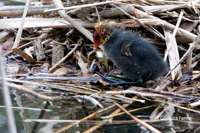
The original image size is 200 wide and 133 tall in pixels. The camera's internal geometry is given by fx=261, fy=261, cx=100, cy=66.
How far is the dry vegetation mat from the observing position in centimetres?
278

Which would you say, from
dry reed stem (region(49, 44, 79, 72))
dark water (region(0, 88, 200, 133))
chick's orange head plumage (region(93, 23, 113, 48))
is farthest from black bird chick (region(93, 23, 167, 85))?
dry reed stem (region(49, 44, 79, 72))

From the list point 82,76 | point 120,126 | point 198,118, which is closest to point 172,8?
point 82,76

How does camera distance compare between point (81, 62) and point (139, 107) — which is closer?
point (139, 107)

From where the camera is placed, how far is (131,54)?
2.92 metres

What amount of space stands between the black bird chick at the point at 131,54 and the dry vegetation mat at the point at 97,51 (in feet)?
→ 0.57

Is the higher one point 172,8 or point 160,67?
point 172,8

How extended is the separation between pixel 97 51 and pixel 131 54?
0.80 m

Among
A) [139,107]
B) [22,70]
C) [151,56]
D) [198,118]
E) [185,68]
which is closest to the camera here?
[198,118]

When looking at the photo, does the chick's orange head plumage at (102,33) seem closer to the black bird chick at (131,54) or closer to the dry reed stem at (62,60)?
the black bird chick at (131,54)

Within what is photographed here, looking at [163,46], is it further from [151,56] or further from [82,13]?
[82,13]

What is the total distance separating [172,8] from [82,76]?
1.55 meters

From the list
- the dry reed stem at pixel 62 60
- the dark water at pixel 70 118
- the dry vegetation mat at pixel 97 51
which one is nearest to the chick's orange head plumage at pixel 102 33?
the dry vegetation mat at pixel 97 51

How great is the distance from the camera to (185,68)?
3.29 m

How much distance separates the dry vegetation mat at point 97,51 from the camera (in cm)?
278
